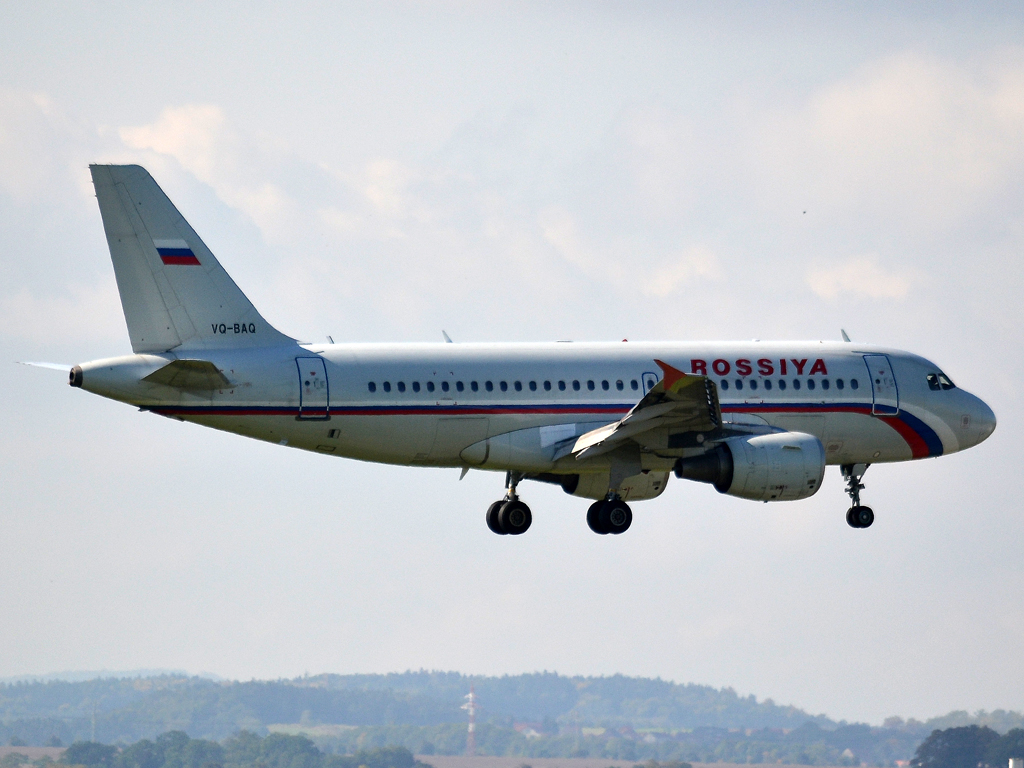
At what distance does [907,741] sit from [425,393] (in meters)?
106

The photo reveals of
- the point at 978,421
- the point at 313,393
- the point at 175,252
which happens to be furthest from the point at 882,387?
the point at 175,252

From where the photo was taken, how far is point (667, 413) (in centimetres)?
5328

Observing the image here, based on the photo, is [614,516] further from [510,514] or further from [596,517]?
[510,514]

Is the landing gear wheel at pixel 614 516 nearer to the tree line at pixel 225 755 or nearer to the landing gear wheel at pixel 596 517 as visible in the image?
the landing gear wheel at pixel 596 517

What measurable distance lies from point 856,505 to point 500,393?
14034 mm

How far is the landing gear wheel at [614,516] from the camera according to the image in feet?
188

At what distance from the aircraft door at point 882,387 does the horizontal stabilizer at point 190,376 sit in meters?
21.1

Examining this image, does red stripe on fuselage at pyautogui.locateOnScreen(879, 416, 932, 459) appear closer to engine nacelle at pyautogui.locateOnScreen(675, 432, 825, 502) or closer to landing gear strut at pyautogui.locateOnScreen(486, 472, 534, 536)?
engine nacelle at pyautogui.locateOnScreen(675, 432, 825, 502)

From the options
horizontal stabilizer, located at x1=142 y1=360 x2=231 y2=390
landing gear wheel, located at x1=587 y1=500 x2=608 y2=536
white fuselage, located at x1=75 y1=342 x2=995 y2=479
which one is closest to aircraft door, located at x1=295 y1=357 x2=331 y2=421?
white fuselage, located at x1=75 y1=342 x2=995 y2=479

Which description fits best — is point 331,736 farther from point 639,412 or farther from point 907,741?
point 639,412

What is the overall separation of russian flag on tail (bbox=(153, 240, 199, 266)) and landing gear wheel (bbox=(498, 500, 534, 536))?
41.8 ft

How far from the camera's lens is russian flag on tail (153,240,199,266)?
52.9 m

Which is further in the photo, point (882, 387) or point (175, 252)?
point (882, 387)

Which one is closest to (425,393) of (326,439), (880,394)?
(326,439)
